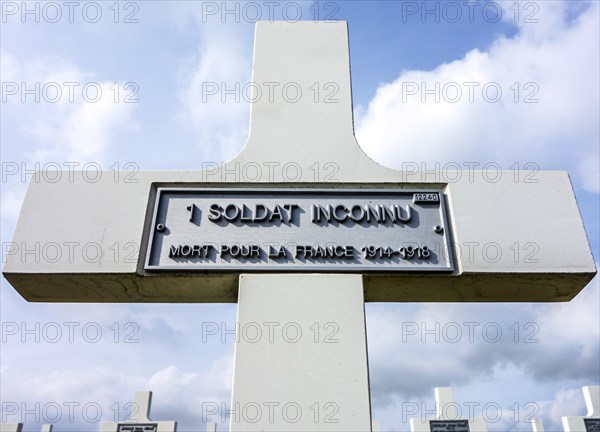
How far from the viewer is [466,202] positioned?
311cm

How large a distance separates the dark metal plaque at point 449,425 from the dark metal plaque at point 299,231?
748 cm

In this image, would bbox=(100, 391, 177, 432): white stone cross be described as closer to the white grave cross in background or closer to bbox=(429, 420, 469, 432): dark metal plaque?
bbox=(429, 420, 469, 432): dark metal plaque

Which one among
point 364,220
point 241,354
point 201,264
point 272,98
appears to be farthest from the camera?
point 272,98

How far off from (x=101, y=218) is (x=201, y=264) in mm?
764

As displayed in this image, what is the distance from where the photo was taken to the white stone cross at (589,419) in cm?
809

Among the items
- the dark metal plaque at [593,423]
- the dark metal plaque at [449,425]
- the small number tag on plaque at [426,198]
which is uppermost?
the small number tag on plaque at [426,198]

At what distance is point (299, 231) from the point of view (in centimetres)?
303

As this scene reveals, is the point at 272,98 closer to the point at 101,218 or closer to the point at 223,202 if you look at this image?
the point at 223,202

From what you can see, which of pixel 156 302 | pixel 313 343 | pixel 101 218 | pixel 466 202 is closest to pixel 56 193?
pixel 101 218

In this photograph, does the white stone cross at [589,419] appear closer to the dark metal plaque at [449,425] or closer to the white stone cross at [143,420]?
the dark metal plaque at [449,425]

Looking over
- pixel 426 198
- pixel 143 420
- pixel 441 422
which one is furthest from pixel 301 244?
pixel 441 422

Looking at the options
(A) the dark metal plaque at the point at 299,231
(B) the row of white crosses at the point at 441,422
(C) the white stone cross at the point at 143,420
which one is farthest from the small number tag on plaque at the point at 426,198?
(C) the white stone cross at the point at 143,420

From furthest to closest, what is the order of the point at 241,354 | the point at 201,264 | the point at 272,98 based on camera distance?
the point at 272,98
the point at 201,264
the point at 241,354

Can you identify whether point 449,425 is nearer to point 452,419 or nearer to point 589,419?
point 452,419
